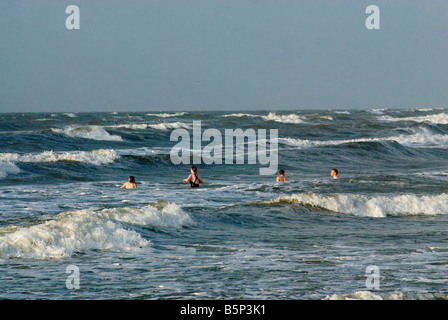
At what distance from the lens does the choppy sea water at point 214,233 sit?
8.26 metres

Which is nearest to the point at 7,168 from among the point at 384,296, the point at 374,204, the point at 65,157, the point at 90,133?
the point at 65,157

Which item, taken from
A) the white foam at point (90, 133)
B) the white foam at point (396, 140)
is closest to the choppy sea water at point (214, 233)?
the white foam at point (396, 140)

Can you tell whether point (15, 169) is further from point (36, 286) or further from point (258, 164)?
point (36, 286)

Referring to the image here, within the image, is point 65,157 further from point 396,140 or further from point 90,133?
point 396,140

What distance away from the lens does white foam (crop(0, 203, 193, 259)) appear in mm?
10109

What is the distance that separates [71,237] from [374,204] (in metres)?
8.12

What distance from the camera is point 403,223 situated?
14.3 metres

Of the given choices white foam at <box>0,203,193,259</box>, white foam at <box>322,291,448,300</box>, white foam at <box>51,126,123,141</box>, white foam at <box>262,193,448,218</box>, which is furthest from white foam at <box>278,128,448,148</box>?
white foam at <box>322,291,448,300</box>

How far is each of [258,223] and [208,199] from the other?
3.92 metres

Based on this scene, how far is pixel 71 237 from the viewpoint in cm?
1080

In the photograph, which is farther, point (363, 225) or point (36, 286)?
point (363, 225)

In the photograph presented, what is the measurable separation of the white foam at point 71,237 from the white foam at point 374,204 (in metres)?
5.19

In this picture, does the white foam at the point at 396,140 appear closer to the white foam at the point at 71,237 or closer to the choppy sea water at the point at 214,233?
the choppy sea water at the point at 214,233
